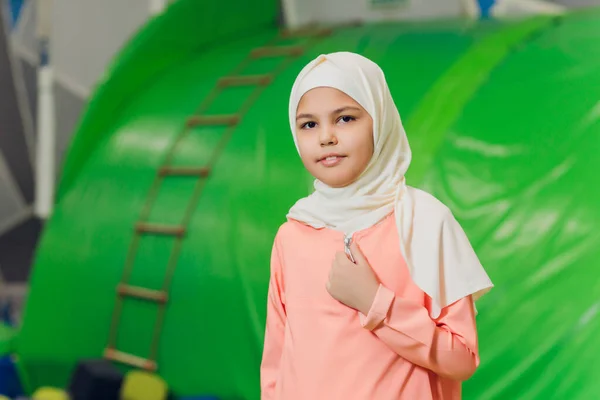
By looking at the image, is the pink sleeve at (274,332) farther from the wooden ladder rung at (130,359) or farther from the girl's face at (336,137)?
the wooden ladder rung at (130,359)

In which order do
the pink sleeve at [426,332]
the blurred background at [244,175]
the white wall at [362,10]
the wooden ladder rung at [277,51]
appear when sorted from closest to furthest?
the pink sleeve at [426,332], the blurred background at [244,175], the wooden ladder rung at [277,51], the white wall at [362,10]

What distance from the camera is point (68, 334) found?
2.25m

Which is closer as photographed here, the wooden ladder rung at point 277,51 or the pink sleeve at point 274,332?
the pink sleeve at point 274,332

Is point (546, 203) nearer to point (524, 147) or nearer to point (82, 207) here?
point (524, 147)

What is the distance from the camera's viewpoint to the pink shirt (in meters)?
0.89

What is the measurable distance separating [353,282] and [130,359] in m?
1.30

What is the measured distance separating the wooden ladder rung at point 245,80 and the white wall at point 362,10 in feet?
1.53

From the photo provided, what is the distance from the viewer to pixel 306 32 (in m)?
2.38

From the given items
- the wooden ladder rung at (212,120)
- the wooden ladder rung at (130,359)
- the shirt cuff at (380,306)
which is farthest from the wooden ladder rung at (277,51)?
the shirt cuff at (380,306)

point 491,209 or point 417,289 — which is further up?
point 491,209

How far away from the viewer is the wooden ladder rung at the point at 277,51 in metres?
2.22

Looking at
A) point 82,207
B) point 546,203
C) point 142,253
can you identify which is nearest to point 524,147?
point 546,203

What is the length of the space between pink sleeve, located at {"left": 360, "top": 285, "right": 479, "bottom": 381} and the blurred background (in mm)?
576

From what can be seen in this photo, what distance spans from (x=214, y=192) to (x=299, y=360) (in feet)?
3.54
